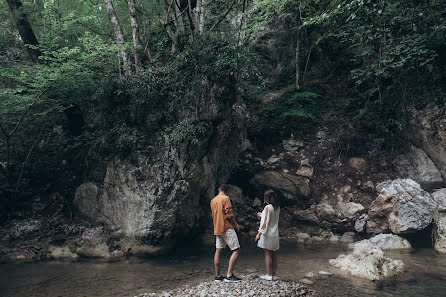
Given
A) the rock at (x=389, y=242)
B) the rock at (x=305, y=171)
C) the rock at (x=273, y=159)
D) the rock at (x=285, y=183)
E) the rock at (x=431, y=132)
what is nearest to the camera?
the rock at (x=389, y=242)

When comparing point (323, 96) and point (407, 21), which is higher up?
point (407, 21)

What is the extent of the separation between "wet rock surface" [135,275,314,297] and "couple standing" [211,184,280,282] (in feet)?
0.83

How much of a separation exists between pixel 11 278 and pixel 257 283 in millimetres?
6018

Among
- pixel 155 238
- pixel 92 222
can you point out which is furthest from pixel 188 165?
pixel 92 222

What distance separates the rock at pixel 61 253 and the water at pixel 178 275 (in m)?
0.39

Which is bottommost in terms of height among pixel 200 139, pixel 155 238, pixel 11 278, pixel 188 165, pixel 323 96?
pixel 11 278

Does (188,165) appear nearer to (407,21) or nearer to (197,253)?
(197,253)

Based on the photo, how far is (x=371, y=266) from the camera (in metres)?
6.60

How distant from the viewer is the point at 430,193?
404 inches

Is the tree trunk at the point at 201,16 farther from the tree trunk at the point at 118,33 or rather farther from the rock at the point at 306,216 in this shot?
the rock at the point at 306,216

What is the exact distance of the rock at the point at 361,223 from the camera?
987cm

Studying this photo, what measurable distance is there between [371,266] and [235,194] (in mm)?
6057

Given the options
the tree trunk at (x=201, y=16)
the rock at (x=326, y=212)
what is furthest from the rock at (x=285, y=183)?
the tree trunk at (x=201, y=16)

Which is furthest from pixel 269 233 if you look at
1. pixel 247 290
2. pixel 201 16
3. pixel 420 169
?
pixel 201 16
